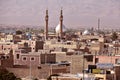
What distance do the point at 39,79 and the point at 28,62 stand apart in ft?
11.9

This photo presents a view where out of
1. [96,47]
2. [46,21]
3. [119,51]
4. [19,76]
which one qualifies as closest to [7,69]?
[19,76]

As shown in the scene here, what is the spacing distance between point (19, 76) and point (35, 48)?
32.8ft

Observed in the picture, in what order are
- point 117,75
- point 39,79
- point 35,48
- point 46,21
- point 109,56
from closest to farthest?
point 117,75
point 39,79
point 109,56
point 35,48
point 46,21

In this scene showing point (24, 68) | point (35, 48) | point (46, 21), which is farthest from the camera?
point (46, 21)

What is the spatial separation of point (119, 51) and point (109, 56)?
5.00 m

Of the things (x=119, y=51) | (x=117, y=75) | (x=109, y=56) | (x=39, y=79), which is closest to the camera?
(x=117, y=75)

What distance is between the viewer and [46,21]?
3588 centimetres

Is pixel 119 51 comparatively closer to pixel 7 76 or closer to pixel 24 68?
pixel 24 68

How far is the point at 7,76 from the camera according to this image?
604 inches

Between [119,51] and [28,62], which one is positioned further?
[119,51]

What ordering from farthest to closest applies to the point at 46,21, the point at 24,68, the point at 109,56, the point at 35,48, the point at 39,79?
the point at 46,21 < the point at 35,48 < the point at 109,56 < the point at 24,68 < the point at 39,79

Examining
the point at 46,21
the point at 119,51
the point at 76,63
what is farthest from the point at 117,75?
the point at 46,21

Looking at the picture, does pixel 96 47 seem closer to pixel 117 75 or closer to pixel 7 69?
pixel 7 69

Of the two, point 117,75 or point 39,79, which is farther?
point 39,79
